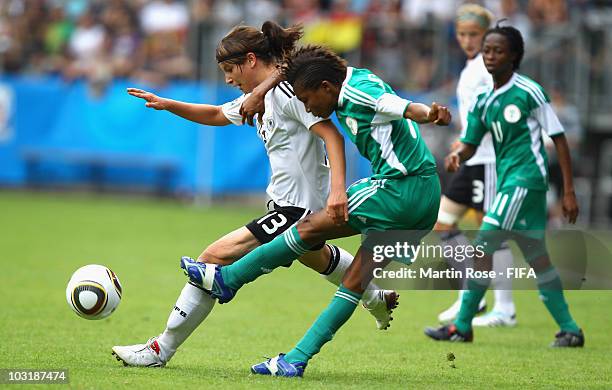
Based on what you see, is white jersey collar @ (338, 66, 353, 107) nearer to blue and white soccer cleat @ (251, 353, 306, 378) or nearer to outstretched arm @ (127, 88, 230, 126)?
outstretched arm @ (127, 88, 230, 126)

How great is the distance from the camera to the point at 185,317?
6516 millimetres

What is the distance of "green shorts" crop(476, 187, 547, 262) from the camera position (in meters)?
7.98

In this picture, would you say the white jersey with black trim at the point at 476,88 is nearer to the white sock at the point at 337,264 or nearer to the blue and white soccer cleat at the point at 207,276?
the white sock at the point at 337,264

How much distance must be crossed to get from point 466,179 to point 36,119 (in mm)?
13481

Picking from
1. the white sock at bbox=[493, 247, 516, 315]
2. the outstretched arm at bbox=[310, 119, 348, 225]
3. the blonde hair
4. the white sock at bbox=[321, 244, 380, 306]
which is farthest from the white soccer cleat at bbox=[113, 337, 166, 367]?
the blonde hair

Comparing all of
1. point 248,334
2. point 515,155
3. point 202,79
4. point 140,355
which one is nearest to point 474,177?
point 515,155

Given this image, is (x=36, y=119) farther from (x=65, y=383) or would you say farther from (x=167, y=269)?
(x=65, y=383)

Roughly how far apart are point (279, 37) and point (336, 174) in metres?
1.16

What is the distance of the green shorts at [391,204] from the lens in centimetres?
630

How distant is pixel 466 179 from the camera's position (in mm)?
9664

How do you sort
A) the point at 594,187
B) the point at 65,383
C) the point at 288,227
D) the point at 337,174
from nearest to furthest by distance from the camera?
1. the point at 65,383
2. the point at 337,174
3. the point at 288,227
4. the point at 594,187

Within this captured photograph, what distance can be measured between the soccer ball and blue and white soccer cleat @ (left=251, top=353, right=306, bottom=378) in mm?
1023

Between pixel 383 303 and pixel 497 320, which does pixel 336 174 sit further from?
pixel 497 320

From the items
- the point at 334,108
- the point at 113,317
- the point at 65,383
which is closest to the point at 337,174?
the point at 334,108
